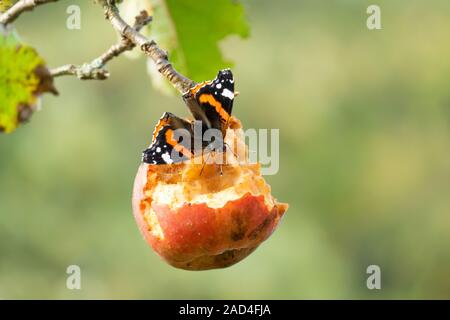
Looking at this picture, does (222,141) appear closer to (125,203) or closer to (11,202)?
(125,203)

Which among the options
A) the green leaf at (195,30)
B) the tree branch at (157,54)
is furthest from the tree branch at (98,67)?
the green leaf at (195,30)

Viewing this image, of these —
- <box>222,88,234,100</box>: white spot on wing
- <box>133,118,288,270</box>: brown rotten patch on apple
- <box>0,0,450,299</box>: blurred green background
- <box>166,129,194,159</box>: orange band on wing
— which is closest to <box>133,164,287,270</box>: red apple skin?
<box>133,118,288,270</box>: brown rotten patch on apple

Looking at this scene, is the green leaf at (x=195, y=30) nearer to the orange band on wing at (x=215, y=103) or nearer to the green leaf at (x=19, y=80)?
the orange band on wing at (x=215, y=103)

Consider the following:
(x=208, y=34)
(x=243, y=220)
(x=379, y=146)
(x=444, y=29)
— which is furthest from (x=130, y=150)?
(x=243, y=220)

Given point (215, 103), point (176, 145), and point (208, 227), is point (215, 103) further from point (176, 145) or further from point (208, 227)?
point (208, 227)

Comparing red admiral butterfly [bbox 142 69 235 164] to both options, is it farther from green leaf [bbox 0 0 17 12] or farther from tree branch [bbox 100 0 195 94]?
green leaf [bbox 0 0 17 12]

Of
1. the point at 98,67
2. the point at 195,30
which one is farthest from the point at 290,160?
the point at 98,67

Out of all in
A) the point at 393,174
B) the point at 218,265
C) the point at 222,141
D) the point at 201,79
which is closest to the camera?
the point at 222,141
